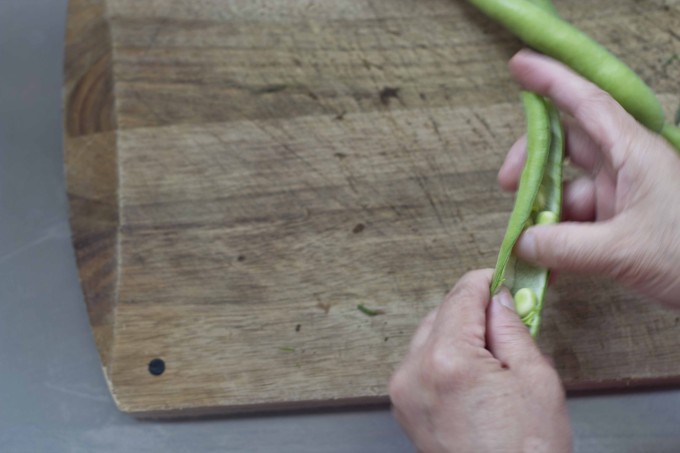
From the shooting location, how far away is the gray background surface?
1619 mm

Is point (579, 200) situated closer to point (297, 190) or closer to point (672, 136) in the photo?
point (672, 136)

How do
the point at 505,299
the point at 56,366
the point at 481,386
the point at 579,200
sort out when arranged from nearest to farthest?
the point at 481,386 < the point at 505,299 < the point at 579,200 < the point at 56,366

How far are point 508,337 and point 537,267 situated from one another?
A: 0.68 ft

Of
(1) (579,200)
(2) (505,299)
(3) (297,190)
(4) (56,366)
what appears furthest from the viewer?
(4) (56,366)

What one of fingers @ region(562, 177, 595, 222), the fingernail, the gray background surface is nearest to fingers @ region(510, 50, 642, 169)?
fingers @ region(562, 177, 595, 222)

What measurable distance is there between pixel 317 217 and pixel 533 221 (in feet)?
1.68

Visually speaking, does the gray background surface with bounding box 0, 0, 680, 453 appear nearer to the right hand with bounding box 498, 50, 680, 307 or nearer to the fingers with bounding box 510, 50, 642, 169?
the right hand with bounding box 498, 50, 680, 307

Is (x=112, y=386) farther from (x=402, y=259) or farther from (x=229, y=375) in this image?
(x=402, y=259)

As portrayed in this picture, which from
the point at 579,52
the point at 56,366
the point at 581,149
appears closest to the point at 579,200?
the point at 581,149

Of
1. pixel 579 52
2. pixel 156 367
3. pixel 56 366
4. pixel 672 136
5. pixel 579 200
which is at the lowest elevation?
pixel 56 366

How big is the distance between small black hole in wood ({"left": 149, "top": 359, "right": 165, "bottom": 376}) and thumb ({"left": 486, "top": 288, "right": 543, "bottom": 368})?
2.49 feet

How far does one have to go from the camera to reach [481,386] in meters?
1.13

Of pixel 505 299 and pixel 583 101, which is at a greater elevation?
pixel 583 101

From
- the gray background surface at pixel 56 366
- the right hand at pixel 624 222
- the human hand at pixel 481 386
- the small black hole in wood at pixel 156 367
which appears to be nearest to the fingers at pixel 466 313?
the human hand at pixel 481 386
